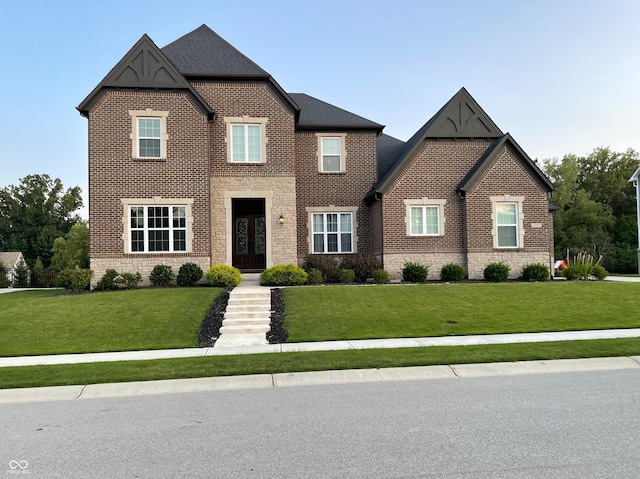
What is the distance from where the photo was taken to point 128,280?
58.4 ft

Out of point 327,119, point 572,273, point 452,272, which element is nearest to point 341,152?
point 327,119

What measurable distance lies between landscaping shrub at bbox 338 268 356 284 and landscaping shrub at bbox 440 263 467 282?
12.8ft

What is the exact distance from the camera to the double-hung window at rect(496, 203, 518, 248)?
20.5 meters

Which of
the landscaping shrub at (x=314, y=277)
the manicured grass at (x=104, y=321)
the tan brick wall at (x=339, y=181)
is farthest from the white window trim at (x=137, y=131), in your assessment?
the landscaping shrub at (x=314, y=277)

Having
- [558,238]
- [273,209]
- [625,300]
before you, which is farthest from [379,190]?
[558,238]

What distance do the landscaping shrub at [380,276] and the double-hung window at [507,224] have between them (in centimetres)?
547

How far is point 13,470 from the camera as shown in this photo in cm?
445

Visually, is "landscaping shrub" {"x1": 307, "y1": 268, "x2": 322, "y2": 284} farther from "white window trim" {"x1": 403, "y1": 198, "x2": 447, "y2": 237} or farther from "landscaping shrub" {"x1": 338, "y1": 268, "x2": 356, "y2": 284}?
"white window trim" {"x1": 403, "y1": 198, "x2": 447, "y2": 237}

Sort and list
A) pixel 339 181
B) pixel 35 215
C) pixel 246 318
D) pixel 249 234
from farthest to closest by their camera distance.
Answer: pixel 35 215 < pixel 339 181 < pixel 249 234 < pixel 246 318

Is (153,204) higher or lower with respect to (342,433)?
higher

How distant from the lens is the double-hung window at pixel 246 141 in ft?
66.5

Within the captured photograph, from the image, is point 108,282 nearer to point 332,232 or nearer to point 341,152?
point 332,232

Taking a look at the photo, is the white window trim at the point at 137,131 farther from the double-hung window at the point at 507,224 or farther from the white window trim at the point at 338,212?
the double-hung window at the point at 507,224

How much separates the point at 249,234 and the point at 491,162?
1108cm
